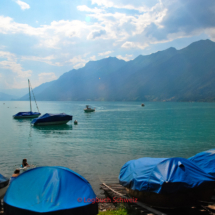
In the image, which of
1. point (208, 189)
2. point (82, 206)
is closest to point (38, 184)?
point (82, 206)

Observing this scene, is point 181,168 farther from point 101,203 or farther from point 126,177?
point 101,203

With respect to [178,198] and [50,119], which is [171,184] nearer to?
[178,198]

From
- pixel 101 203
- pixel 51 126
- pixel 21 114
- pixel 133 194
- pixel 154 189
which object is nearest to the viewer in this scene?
pixel 154 189

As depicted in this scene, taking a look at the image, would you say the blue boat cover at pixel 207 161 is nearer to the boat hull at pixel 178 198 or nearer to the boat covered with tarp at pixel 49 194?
the boat hull at pixel 178 198

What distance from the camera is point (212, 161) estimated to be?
15266 mm

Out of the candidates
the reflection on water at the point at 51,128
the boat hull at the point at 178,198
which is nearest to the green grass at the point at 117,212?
the boat hull at the point at 178,198

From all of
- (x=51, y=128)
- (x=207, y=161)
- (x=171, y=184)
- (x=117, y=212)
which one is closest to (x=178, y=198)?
(x=171, y=184)

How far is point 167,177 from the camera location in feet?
38.8

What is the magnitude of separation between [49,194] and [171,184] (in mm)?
6384

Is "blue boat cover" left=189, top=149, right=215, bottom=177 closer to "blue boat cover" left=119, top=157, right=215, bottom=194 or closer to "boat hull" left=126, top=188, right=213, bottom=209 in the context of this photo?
"blue boat cover" left=119, top=157, right=215, bottom=194

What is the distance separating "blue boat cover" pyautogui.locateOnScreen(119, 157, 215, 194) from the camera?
1158 centimetres

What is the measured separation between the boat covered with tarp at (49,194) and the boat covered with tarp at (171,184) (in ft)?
12.0

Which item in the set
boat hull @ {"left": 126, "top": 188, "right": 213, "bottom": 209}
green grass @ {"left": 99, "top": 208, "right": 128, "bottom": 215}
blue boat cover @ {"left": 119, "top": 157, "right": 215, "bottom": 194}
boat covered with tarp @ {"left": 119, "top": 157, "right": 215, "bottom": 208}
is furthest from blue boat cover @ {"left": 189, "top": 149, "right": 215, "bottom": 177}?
green grass @ {"left": 99, "top": 208, "right": 128, "bottom": 215}

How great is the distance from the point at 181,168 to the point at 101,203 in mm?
5949
